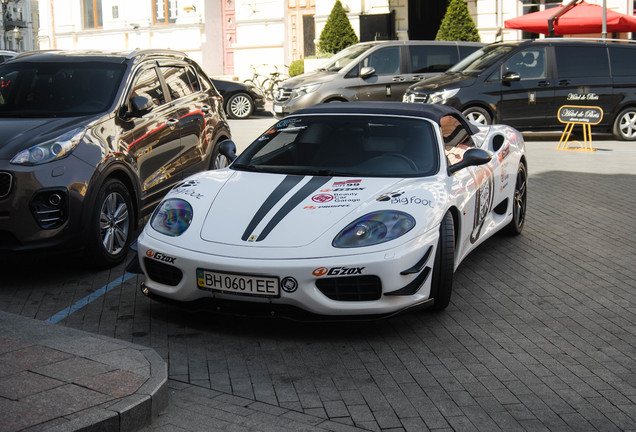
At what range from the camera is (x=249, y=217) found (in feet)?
18.3

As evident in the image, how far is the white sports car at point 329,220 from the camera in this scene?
5.17 m

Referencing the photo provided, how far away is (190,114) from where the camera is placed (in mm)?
8828

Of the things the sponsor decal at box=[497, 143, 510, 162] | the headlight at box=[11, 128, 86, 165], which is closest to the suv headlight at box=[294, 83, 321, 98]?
the sponsor decal at box=[497, 143, 510, 162]

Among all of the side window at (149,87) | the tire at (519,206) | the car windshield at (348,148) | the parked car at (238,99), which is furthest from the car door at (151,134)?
the parked car at (238,99)

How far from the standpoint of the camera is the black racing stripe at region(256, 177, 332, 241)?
17.7 feet

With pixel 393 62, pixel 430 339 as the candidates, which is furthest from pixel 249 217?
pixel 393 62

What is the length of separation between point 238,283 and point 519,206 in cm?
399

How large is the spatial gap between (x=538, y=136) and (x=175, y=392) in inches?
583

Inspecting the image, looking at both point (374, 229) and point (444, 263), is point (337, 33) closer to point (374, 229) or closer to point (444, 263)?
point (444, 263)

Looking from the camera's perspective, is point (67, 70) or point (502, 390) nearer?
point (502, 390)

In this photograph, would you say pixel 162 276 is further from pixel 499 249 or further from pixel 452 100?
pixel 452 100

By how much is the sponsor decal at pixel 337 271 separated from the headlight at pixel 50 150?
263cm

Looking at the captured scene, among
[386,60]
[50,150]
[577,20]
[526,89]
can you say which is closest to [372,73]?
[386,60]

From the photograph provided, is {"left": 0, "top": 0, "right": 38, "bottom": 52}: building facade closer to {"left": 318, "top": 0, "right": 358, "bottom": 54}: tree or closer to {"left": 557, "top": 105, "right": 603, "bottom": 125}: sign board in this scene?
{"left": 318, "top": 0, "right": 358, "bottom": 54}: tree
